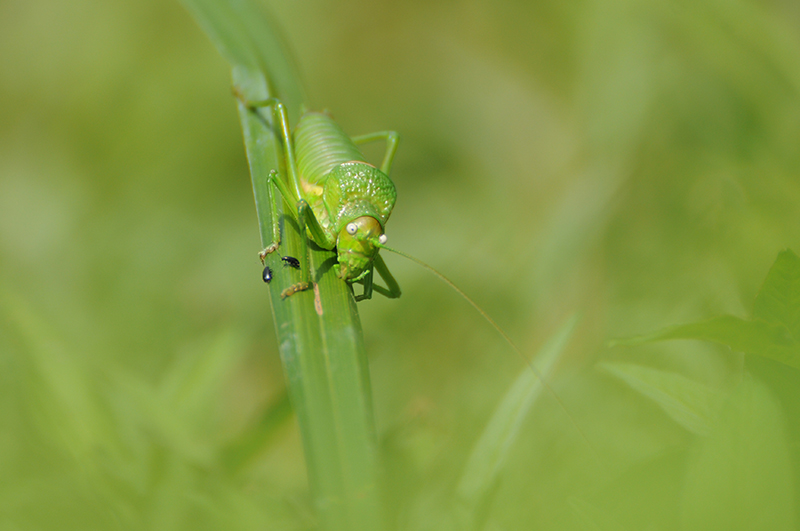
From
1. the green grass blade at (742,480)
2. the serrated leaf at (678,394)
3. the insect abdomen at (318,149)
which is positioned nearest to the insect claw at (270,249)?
the insect abdomen at (318,149)

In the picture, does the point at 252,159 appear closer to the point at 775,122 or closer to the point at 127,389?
the point at 127,389

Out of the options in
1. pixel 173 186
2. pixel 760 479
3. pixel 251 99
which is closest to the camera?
pixel 760 479

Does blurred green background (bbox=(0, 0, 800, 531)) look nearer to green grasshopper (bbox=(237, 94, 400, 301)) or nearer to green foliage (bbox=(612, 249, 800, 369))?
green foliage (bbox=(612, 249, 800, 369))

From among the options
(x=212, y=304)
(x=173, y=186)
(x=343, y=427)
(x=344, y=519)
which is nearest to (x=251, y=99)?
(x=343, y=427)

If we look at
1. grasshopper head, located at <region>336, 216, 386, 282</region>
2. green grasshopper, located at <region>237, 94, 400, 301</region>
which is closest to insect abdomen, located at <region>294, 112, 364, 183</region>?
green grasshopper, located at <region>237, 94, 400, 301</region>

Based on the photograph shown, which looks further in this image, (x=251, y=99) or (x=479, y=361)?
(x=479, y=361)

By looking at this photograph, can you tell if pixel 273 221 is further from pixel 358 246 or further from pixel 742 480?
pixel 742 480

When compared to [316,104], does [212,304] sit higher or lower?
lower
